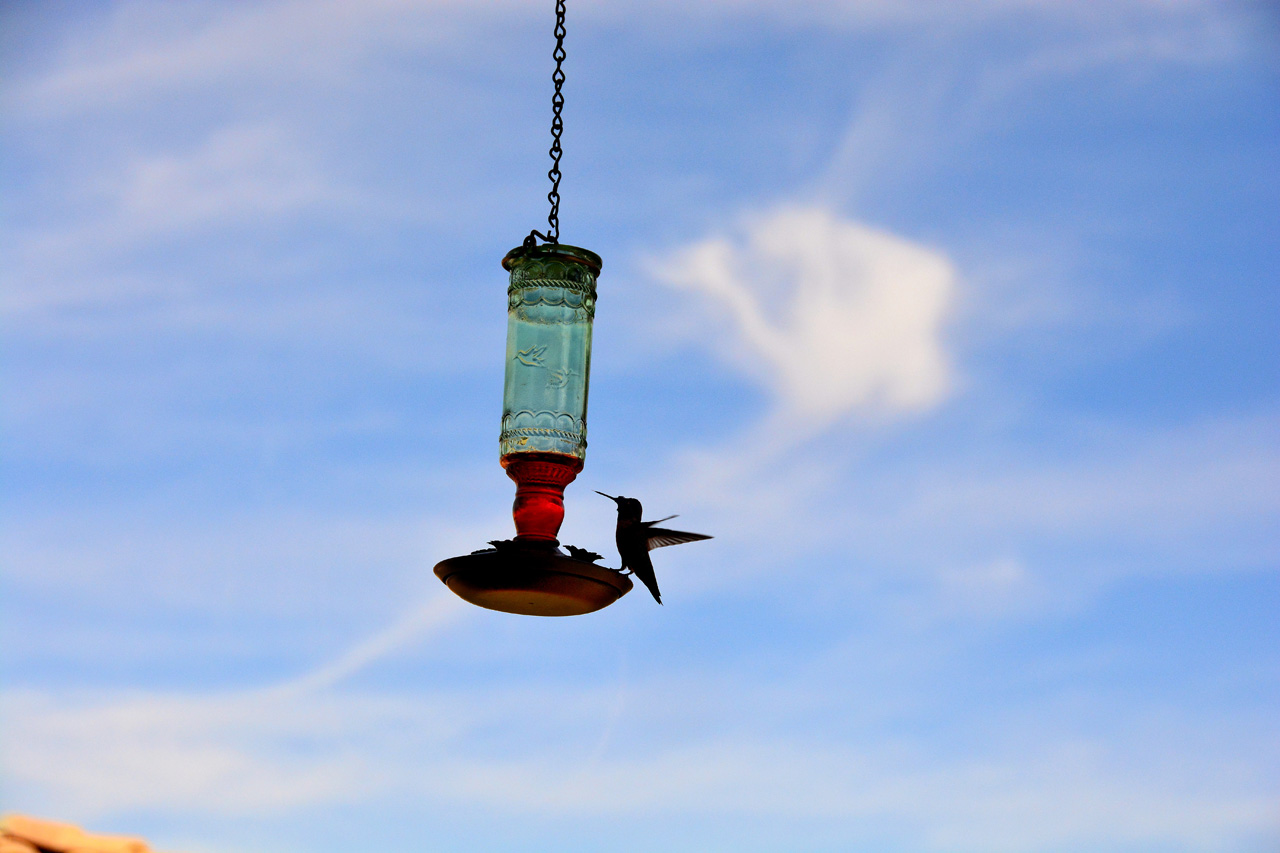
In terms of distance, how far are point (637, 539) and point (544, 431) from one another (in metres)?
0.73

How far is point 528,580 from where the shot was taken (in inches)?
240

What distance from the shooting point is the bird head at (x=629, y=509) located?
23.8 ft

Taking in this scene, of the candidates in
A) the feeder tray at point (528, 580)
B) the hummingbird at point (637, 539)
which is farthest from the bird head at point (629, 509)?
the feeder tray at point (528, 580)

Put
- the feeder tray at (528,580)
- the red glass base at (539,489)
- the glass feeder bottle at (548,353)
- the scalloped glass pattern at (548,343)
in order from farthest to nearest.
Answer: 1. the scalloped glass pattern at (548,343)
2. the glass feeder bottle at (548,353)
3. the red glass base at (539,489)
4. the feeder tray at (528,580)

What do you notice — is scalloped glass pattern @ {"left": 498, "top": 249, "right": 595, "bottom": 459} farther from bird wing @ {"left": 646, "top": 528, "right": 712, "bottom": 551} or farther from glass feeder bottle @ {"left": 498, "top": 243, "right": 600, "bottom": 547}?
bird wing @ {"left": 646, "top": 528, "right": 712, "bottom": 551}

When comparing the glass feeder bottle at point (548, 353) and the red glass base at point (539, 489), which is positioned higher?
the glass feeder bottle at point (548, 353)

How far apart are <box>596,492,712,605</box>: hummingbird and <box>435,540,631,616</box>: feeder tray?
0.86 meters

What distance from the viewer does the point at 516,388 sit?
7.09m

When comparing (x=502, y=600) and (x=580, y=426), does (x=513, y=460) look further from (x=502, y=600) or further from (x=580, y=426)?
(x=502, y=600)

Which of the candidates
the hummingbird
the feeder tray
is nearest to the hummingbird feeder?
the feeder tray

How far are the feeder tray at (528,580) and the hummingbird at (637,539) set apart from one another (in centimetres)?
86

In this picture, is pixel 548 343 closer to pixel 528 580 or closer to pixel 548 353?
pixel 548 353

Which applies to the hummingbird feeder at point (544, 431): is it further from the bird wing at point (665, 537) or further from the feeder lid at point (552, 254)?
the bird wing at point (665, 537)

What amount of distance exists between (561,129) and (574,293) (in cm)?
80
